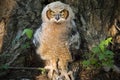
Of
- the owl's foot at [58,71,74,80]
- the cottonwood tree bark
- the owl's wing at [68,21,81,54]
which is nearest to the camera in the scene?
the owl's wing at [68,21,81,54]

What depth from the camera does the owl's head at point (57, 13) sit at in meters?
4.32

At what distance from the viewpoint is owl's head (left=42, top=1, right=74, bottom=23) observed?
4320 millimetres

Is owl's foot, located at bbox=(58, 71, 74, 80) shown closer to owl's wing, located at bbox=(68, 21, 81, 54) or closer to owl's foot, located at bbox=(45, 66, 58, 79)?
owl's foot, located at bbox=(45, 66, 58, 79)

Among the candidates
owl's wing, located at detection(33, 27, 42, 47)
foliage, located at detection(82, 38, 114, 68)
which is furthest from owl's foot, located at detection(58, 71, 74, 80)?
owl's wing, located at detection(33, 27, 42, 47)

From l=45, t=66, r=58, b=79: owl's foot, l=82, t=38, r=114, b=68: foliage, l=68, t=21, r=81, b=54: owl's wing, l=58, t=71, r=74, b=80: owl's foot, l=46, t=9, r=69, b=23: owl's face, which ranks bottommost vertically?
l=58, t=71, r=74, b=80: owl's foot

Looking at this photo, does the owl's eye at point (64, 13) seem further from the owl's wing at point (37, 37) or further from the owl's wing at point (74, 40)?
the owl's wing at point (37, 37)

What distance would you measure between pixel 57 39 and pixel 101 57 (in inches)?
21.1

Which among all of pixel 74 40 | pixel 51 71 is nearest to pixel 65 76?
pixel 51 71

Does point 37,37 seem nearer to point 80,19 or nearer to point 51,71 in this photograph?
point 51,71

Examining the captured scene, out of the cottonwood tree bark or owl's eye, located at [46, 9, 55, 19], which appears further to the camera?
the cottonwood tree bark

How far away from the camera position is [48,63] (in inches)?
187

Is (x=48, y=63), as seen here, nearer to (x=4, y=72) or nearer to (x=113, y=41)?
(x=4, y=72)

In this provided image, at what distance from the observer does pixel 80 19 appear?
5.09 m

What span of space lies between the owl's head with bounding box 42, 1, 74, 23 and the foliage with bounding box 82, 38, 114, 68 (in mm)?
478
